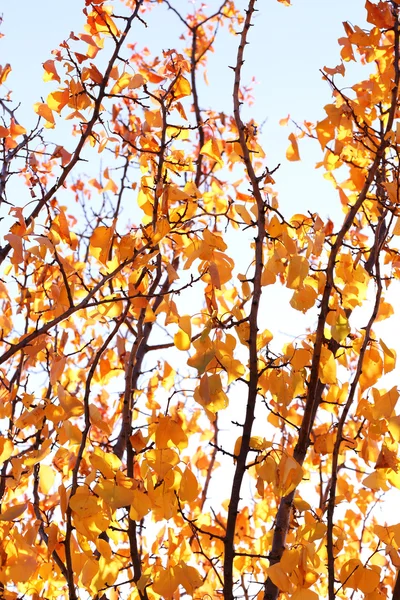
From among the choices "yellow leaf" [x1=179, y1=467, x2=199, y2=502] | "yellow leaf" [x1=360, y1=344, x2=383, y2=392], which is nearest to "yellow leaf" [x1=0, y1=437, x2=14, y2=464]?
"yellow leaf" [x1=179, y1=467, x2=199, y2=502]

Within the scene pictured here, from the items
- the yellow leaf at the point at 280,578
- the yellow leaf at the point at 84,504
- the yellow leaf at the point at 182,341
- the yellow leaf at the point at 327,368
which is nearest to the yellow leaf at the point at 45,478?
the yellow leaf at the point at 84,504

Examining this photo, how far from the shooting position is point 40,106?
1.86 meters

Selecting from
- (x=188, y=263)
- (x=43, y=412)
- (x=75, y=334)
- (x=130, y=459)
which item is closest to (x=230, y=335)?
(x=188, y=263)

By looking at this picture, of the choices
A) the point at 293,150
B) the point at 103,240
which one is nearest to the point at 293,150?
the point at 293,150

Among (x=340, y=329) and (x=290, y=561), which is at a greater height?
(x=340, y=329)

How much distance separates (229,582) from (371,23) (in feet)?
4.86

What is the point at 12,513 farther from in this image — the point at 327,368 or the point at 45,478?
the point at 327,368

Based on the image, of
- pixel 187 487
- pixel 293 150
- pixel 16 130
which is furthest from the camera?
pixel 16 130

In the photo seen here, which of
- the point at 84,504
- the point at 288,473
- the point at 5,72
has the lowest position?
the point at 84,504

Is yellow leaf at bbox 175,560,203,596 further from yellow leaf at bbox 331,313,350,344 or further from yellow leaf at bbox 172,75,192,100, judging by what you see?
yellow leaf at bbox 172,75,192,100

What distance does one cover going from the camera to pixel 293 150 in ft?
6.43

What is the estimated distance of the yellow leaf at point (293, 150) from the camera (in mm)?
1953

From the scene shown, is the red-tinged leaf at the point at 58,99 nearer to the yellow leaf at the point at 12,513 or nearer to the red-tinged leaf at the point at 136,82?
the red-tinged leaf at the point at 136,82

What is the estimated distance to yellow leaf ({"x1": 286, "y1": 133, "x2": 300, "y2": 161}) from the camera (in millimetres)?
1953
